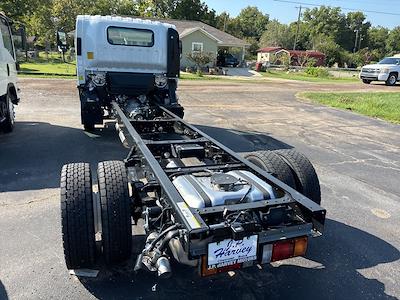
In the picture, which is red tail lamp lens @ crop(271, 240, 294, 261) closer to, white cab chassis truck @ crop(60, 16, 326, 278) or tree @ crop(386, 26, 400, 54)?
white cab chassis truck @ crop(60, 16, 326, 278)

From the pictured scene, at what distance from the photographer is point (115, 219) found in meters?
3.11

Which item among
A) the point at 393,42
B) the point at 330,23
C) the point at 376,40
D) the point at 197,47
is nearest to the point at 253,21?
the point at 330,23

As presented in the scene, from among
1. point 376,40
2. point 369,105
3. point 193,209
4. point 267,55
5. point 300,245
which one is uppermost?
point 376,40

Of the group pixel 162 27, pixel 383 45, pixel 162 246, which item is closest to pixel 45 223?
pixel 162 246

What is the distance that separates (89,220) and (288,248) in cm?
157

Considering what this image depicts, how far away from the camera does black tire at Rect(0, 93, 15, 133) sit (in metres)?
7.53

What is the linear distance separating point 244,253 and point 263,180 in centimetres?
98

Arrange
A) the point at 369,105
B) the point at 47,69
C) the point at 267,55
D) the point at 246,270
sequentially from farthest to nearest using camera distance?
1. the point at 267,55
2. the point at 47,69
3. the point at 369,105
4. the point at 246,270

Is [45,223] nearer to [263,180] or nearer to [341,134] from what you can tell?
[263,180]

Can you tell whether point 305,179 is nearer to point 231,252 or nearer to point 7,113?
point 231,252

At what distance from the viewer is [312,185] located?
391cm

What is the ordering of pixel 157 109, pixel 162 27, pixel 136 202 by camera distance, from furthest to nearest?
pixel 162 27 → pixel 157 109 → pixel 136 202

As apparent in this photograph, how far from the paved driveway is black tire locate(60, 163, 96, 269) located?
0.25 meters

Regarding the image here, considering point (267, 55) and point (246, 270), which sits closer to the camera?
point (246, 270)
